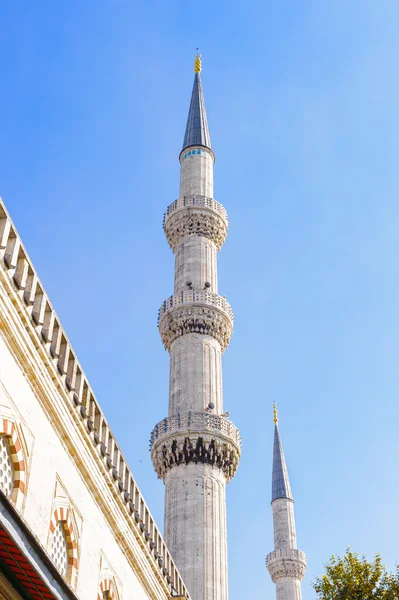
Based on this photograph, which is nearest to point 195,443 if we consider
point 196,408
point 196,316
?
point 196,408

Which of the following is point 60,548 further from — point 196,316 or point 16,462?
point 196,316

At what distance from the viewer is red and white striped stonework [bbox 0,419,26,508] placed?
12531mm

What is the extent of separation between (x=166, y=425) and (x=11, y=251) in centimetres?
1750

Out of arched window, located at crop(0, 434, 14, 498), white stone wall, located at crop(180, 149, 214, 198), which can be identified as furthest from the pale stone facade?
white stone wall, located at crop(180, 149, 214, 198)

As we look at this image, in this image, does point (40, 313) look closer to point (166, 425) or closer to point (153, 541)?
point (153, 541)

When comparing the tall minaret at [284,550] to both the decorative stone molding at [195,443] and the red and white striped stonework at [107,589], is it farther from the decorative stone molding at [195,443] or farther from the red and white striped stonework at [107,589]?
the red and white striped stonework at [107,589]

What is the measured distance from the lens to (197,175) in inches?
1449

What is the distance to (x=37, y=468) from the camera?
43.7 ft

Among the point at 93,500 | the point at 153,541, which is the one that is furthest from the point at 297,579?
the point at 93,500

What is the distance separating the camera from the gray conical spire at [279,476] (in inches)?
1892

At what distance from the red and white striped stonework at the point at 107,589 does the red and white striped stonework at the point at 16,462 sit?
13.2ft

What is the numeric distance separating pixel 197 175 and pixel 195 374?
10357 millimetres

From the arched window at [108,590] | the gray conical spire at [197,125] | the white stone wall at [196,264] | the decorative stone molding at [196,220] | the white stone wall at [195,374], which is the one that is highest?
the gray conical spire at [197,125]

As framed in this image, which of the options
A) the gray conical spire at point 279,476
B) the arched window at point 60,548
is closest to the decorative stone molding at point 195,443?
the arched window at point 60,548
